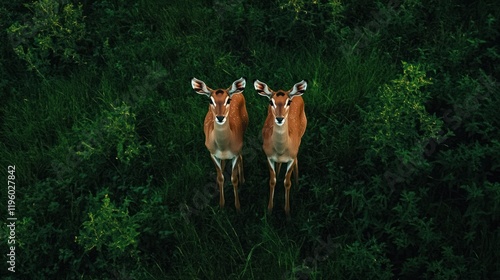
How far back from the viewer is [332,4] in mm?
6391

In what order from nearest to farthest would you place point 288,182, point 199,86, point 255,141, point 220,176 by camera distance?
point 199,86 < point 288,182 < point 220,176 < point 255,141

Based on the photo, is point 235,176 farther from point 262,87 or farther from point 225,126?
point 262,87

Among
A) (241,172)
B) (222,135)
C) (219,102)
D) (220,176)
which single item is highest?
(219,102)

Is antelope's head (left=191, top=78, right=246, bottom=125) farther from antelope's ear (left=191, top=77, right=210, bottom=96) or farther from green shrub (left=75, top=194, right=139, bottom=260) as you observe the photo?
green shrub (left=75, top=194, right=139, bottom=260)

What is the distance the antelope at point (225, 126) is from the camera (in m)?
4.41

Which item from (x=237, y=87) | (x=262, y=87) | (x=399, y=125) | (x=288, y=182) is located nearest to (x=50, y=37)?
(x=237, y=87)

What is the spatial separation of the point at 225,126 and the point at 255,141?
89cm

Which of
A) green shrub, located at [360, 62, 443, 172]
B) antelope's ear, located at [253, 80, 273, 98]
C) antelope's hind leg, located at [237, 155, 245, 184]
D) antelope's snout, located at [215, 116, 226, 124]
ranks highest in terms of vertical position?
antelope's ear, located at [253, 80, 273, 98]

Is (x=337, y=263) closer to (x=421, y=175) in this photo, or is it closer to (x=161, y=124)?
(x=421, y=175)

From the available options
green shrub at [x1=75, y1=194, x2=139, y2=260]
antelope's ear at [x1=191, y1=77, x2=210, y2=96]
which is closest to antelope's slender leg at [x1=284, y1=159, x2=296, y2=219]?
antelope's ear at [x1=191, y1=77, x2=210, y2=96]

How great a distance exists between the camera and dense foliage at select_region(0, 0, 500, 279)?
4730 mm

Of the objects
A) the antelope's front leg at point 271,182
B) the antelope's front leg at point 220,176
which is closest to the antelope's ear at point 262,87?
the antelope's front leg at point 271,182

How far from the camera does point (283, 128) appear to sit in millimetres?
4422

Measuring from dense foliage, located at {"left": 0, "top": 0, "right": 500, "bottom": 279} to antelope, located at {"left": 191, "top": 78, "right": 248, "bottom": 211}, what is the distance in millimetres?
358
